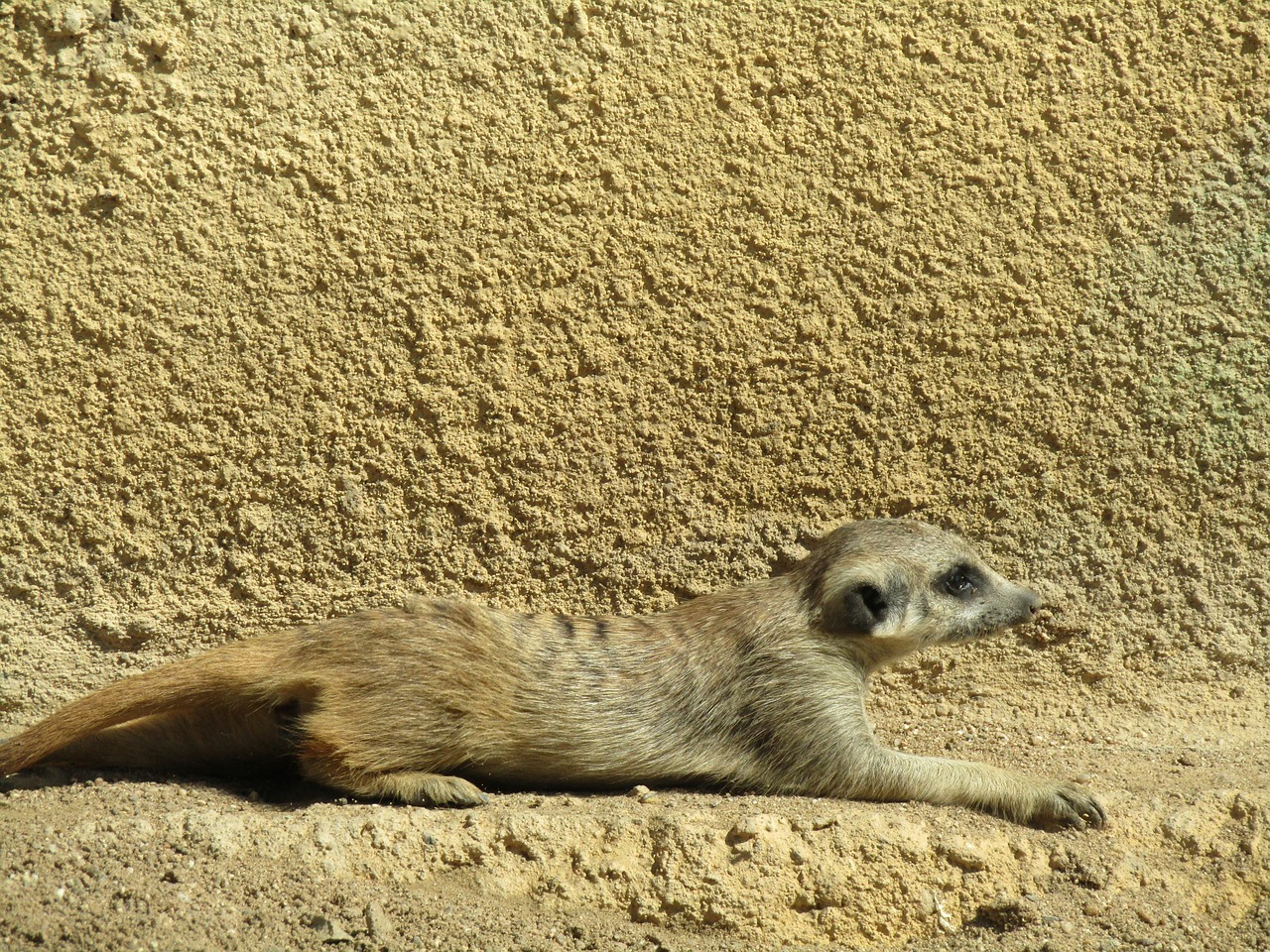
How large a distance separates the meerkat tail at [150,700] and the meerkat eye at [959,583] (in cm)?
203

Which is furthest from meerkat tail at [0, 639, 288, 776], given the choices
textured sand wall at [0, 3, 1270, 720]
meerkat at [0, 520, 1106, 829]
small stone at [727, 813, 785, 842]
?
small stone at [727, 813, 785, 842]

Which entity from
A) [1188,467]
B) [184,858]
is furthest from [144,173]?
[1188,467]

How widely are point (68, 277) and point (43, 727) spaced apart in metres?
1.31

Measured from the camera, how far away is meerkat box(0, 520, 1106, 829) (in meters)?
3.09

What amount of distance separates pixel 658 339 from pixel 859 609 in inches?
41.0

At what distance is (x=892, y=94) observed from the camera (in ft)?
11.3

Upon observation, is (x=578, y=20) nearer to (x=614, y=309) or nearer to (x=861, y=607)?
(x=614, y=309)

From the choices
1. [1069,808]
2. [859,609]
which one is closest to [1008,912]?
[1069,808]

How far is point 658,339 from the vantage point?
3465 millimetres

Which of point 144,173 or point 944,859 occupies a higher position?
point 144,173

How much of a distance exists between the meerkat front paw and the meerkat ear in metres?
0.66

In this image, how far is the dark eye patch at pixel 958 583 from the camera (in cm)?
341

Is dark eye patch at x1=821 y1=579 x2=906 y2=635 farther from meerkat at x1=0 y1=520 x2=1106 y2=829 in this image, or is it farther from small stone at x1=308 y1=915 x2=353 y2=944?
small stone at x1=308 y1=915 x2=353 y2=944

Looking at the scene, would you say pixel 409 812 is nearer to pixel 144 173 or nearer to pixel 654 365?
pixel 654 365
